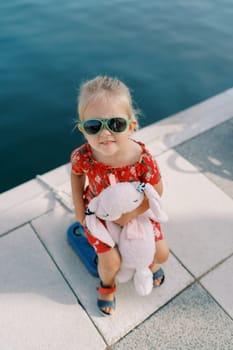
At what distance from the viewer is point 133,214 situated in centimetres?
186

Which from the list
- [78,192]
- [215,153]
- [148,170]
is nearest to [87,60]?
[215,153]

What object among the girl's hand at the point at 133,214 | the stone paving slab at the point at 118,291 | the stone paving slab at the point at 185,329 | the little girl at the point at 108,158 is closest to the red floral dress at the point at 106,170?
the little girl at the point at 108,158

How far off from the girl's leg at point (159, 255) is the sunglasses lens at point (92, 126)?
77cm

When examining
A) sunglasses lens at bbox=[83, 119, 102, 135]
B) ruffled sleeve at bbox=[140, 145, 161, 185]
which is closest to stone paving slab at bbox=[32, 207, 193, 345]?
ruffled sleeve at bbox=[140, 145, 161, 185]

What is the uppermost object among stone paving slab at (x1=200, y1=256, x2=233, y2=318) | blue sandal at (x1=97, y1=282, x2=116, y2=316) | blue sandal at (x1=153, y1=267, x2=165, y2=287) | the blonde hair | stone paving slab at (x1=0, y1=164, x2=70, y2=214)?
the blonde hair

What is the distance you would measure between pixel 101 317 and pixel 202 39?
4.83m

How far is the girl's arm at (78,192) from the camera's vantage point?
1.96 metres

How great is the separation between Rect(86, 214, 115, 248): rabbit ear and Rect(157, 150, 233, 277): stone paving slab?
2.20 feet

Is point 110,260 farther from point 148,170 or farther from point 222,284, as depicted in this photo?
point 222,284

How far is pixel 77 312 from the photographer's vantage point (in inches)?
80.4

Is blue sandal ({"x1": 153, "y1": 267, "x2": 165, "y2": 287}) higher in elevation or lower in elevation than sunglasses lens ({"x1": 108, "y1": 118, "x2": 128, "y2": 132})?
lower

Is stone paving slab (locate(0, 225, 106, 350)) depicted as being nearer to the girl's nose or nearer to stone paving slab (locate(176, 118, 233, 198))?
the girl's nose

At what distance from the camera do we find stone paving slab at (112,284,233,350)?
192cm

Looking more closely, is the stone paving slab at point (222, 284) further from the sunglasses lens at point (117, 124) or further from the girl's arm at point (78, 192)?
the sunglasses lens at point (117, 124)
